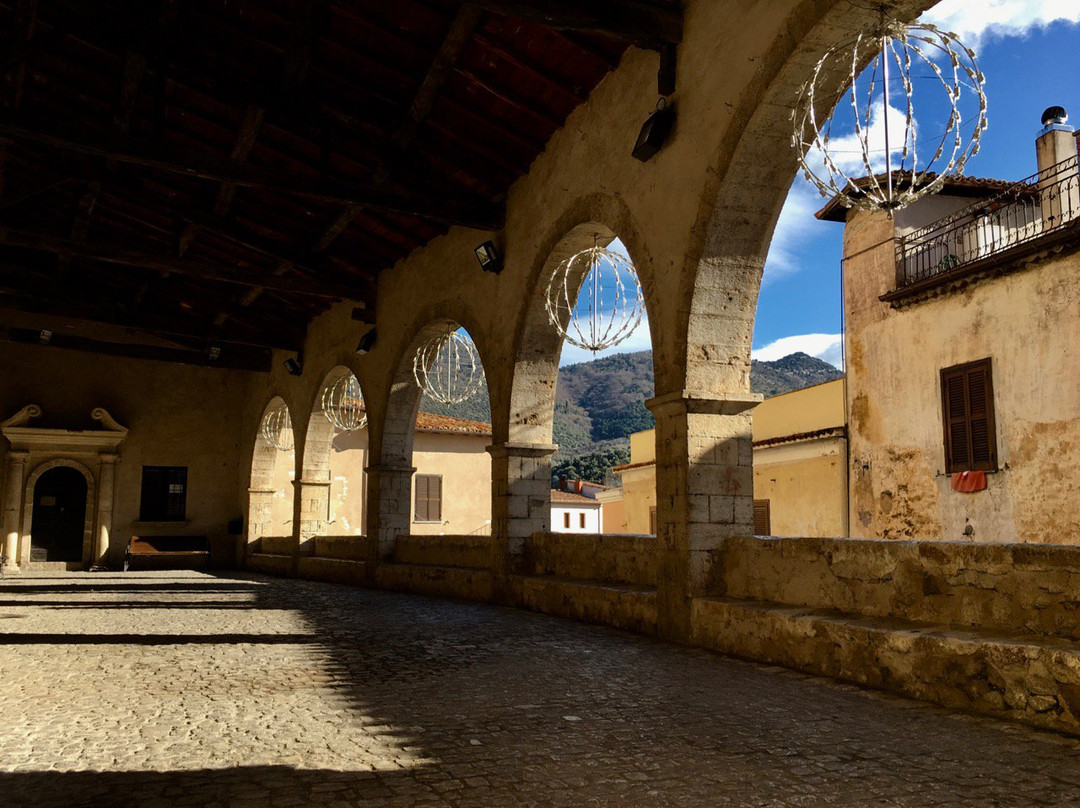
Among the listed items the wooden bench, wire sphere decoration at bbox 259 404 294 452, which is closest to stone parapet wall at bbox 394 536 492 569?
wire sphere decoration at bbox 259 404 294 452

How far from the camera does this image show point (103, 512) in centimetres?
1709

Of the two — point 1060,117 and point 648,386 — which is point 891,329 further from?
point 648,386

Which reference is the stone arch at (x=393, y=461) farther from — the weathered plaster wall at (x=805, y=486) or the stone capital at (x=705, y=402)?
the weathered plaster wall at (x=805, y=486)

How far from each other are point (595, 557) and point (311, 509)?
822cm

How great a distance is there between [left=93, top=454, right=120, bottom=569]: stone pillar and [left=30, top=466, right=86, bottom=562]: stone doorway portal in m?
0.29

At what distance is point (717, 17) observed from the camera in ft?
18.5

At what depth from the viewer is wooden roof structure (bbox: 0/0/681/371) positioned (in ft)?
22.7

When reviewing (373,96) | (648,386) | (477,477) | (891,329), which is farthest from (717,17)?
(648,386)

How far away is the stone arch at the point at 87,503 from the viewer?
1647cm

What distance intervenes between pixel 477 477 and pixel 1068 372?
13.3 meters

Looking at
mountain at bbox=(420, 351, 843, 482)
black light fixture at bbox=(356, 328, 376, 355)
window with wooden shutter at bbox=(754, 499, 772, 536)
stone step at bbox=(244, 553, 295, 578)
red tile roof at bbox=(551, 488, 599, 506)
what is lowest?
stone step at bbox=(244, 553, 295, 578)

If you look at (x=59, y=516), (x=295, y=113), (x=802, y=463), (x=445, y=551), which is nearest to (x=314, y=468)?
(x=445, y=551)

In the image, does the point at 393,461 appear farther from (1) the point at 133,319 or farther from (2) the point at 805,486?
(2) the point at 805,486

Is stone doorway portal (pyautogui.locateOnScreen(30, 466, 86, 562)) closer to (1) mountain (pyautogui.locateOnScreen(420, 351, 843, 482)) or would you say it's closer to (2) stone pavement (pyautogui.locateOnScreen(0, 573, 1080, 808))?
(2) stone pavement (pyautogui.locateOnScreen(0, 573, 1080, 808))
